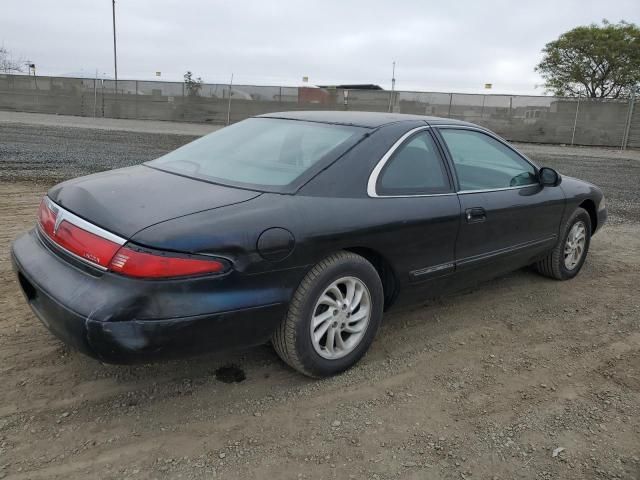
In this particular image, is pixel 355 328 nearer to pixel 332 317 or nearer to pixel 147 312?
pixel 332 317

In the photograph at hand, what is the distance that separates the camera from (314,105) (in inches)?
1045

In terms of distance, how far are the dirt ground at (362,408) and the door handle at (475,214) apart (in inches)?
30.4

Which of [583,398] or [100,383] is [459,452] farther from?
[100,383]

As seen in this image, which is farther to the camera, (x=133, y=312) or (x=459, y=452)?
(x=459, y=452)

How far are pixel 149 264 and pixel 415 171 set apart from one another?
182 centimetres

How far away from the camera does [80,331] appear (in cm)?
232

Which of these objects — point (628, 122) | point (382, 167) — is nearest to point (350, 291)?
point (382, 167)

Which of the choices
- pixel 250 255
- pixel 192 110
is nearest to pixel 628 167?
pixel 250 255

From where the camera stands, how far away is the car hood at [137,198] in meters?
2.46

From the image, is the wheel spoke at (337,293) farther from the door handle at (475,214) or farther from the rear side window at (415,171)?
the door handle at (475,214)

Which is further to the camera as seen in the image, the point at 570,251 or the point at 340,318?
the point at 570,251

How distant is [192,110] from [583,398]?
1090 inches

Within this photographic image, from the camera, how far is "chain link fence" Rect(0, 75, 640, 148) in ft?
73.0

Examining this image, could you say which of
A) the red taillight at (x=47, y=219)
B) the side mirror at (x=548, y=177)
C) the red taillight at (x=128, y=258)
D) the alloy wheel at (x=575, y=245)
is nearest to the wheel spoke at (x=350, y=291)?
the red taillight at (x=128, y=258)
